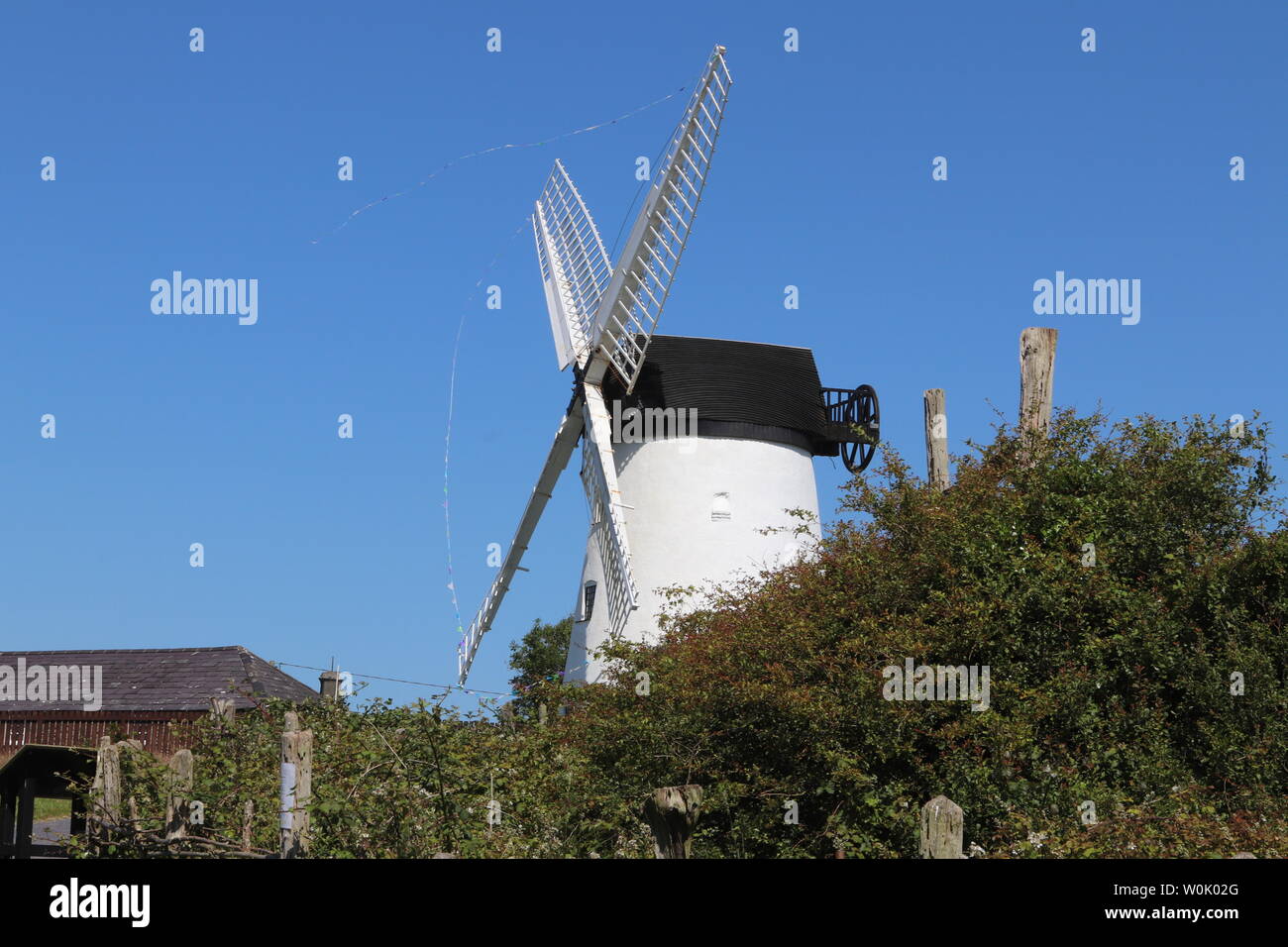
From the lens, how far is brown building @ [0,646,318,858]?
25969mm

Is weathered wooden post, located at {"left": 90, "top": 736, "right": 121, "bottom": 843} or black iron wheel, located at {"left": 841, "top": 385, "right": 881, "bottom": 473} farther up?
black iron wheel, located at {"left": 841, "top": 385, "right": 881, "bottom": 473}

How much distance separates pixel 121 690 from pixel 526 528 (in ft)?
30.6

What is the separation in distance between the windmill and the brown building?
6.84 m

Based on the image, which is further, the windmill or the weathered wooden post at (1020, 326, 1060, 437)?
the windmill

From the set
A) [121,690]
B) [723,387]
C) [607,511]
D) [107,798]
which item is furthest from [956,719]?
[121,690]

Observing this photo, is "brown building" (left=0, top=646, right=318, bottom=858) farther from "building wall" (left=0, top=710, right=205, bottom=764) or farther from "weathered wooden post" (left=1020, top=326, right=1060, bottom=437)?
"weathered wooden post" (left=1020, top=326, right=1060, bottom=437)

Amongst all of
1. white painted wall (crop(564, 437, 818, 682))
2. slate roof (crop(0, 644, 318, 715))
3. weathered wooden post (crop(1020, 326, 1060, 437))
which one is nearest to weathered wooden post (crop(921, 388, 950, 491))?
weathered wooden post (crop(1020, 326, 1060, 437))

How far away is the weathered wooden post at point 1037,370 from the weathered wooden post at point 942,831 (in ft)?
33.0

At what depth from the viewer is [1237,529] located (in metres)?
14.5

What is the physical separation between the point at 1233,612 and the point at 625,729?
6.39m

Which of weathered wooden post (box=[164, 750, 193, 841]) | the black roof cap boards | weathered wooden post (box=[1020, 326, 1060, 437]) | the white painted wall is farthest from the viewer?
the black roof cap boards

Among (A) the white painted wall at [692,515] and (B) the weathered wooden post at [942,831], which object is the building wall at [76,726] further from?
(B) the weathered wooden post at [942,831]
